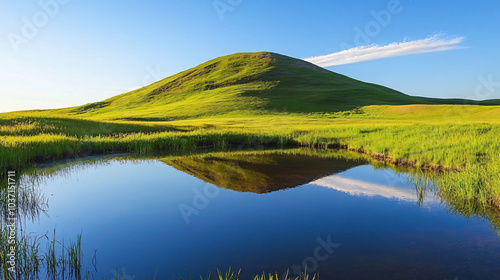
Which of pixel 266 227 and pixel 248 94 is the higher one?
pixel 248 94

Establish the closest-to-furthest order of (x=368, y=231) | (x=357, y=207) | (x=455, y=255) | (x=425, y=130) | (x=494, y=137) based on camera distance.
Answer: (x=455, y=255) < (x=368, y=231) < (x=357, y=207) < (x=494, y=137) < (x=425, y=130)

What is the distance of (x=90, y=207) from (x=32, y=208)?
5.30 ft

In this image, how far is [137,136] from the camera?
90.4 ft

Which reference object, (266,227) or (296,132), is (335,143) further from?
(266,227)

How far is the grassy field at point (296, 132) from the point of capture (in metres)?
14.9

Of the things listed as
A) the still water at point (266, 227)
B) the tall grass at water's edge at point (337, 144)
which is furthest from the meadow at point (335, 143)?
the still water at point (266, 227)

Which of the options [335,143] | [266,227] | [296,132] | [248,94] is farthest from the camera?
[248,94]

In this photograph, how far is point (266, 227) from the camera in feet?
27.9

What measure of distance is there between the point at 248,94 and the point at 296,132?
5973 centimetres

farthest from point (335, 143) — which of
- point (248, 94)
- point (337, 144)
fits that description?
point (248, 94)

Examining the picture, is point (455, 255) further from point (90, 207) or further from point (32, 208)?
point (32, 208)

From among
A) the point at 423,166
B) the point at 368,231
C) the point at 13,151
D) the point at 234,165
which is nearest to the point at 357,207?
the point at 368,231

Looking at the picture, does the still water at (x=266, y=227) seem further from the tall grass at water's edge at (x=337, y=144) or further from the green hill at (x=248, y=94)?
the green hill at (x=248, y=94)

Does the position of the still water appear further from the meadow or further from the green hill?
the green hill
